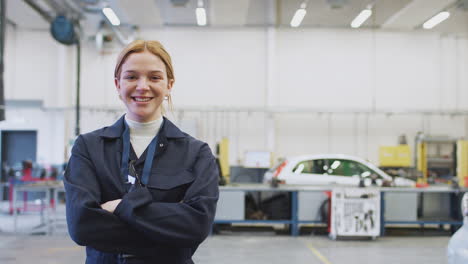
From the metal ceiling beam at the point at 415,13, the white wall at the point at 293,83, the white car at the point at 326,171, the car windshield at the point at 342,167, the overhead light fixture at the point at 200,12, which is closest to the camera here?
the white car at the point at 326,171

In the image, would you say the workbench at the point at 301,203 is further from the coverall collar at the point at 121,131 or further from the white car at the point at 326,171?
the coverall collar at the point at 121,131

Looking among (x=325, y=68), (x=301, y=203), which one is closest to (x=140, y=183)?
(x=301, y=203)

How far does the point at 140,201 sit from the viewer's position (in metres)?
1.30

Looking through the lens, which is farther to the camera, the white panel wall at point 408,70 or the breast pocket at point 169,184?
the white panel wall at point 408,70

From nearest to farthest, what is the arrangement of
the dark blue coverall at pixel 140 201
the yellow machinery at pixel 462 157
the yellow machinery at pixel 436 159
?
A: 1. the dark blue coverall at pixel 140 201
2. the yellow machinery at pixel 462 157
3. the yellow machinery at pixel 436 159

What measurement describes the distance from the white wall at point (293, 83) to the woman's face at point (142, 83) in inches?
422

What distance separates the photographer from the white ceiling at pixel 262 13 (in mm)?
10039

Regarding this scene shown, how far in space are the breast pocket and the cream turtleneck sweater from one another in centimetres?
12

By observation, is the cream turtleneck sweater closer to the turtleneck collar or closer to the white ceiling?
the turtleneck collar

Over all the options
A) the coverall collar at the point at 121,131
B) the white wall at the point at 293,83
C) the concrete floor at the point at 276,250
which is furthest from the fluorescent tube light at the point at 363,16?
the coverall collar at the point at 121,131

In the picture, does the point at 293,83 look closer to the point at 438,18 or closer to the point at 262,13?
the point at 262,13

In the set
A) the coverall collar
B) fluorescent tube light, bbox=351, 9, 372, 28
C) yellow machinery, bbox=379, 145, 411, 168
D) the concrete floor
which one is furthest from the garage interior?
the coverall collar

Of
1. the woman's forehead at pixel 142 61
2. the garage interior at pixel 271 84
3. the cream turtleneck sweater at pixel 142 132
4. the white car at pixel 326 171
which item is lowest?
the white car at pixel 326 171

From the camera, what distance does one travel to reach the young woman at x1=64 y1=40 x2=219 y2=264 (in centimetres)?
133
